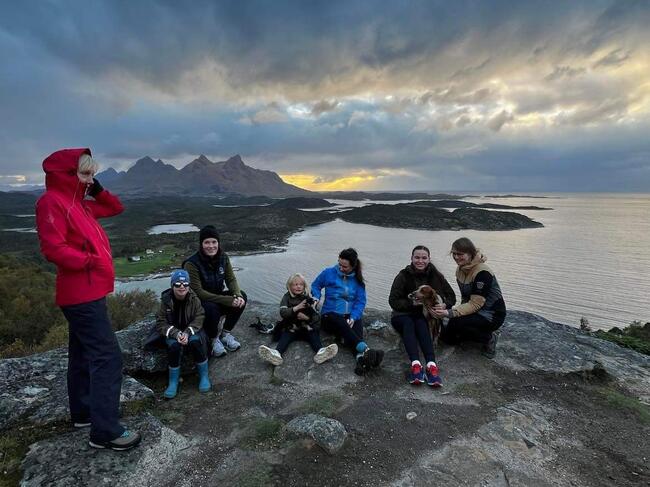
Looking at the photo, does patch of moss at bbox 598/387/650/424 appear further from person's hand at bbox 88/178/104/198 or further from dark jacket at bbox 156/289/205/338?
person's hand at bbox 88/178/104/198

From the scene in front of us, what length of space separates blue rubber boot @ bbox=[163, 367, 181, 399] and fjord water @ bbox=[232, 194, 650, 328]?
2901 cm

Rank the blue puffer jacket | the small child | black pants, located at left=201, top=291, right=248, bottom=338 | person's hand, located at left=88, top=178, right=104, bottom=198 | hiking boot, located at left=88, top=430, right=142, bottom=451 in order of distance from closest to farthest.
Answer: hiking boot, located at left=88, top=430, right=142, bottom=451 < person's hand, located at left=88, top=178, right=104, bottom=198 < black pants, located at left=201, top=291, right=248, bottom=338 < the small child < the blue puffer jacket

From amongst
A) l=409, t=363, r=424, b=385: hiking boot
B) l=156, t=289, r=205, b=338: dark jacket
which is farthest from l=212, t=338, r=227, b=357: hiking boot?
l=409, t=363, r=424, b=385: hiking boot

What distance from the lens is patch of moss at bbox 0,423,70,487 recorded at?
3.71 m

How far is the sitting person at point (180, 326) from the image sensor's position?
5.84 meters

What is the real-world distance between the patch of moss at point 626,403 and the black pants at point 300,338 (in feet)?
16.0

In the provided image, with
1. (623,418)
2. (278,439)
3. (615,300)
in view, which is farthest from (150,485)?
(615,300)

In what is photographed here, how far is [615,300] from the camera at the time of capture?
35062 millimetres

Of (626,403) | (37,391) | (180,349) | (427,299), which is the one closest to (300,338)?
(180,349)

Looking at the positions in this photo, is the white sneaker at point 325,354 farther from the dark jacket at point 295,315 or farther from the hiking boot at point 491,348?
the hiking boot at point 491,348

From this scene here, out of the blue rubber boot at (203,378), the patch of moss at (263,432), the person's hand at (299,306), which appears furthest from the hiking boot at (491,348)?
the blue rubber boot at (203,378)

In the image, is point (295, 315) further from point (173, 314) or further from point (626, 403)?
point (626, 403)

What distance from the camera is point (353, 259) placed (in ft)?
24.1

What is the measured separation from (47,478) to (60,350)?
3701mm
